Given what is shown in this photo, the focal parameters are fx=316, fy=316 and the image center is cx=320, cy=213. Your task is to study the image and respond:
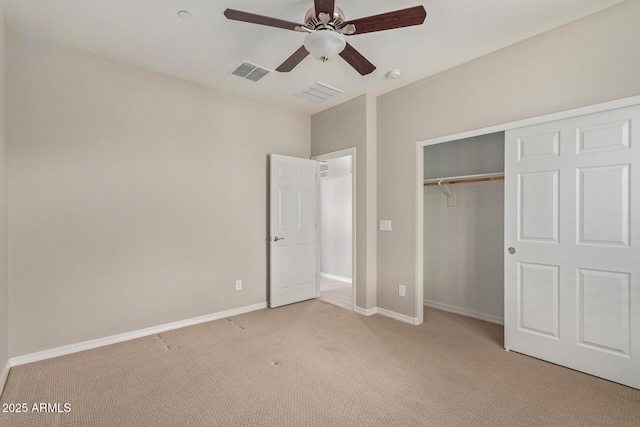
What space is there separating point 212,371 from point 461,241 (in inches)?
126

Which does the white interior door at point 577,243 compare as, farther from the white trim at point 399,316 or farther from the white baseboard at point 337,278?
the white baseboard at point 337,278

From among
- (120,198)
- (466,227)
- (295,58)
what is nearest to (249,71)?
(295,58)

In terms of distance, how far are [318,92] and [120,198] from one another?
2501 millimetres

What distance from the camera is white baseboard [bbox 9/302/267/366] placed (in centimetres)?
270

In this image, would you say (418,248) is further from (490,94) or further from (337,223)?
(337,223)

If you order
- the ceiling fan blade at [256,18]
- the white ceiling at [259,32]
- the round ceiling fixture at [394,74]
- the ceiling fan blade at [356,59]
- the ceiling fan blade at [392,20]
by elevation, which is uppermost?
the white ceiling at [259,32]

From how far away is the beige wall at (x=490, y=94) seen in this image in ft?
7.73

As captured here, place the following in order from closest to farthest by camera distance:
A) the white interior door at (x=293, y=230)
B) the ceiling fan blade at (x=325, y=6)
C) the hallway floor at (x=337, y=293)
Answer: the ceiling fan blade at (x=325, y=6) < the white interior door at (x=293, y=230) < the hallway floor at (x=337, y=293)

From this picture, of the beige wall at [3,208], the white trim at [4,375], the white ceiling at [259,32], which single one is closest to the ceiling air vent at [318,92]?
the white ceiling at [259,32]

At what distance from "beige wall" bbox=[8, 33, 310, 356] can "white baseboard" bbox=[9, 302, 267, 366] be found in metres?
0.05

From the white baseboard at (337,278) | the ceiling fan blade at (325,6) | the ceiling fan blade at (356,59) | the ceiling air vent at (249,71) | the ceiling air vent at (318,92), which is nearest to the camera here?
the ceiling fan blade at (325,6)

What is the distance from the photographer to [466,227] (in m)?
3.97

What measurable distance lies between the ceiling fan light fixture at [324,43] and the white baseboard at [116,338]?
312cm

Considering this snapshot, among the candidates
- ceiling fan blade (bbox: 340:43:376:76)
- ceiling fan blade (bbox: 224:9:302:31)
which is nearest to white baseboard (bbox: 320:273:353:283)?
ceiling fan blade (bbox: 340:43:376:76)
